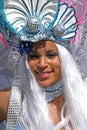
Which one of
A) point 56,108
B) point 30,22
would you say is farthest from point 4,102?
point 30,22

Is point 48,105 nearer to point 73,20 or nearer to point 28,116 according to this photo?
Result: point 28,116

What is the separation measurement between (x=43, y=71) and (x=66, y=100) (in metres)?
0.23

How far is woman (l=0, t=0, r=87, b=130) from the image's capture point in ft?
6.90

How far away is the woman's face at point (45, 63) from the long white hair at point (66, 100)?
0.11 ft

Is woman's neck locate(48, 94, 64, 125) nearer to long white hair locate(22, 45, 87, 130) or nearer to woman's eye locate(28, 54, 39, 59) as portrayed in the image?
long white hair locate(22, 45, 87, 130)

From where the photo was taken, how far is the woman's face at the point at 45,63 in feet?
6.84

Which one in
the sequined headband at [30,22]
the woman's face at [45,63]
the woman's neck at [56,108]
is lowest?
the woman's neck at [56,108]

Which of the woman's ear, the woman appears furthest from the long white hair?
the woman's ear

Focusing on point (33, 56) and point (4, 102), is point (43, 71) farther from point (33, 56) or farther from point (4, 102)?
point (4, 102)

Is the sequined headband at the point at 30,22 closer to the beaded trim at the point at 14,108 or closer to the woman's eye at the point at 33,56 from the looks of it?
the woman's eye at the point at 33,56

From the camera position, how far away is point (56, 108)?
2215 mm

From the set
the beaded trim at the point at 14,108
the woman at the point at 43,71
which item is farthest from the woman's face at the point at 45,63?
the beaded trim at the point at 14,108

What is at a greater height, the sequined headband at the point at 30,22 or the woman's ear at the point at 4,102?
the sequined headband at the point at 30,22

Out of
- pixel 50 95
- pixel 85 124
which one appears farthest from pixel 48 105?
pixel 85 124
